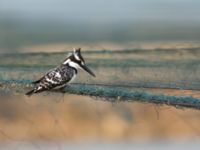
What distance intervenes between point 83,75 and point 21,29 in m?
4.68

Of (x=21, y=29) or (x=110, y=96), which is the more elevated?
(x=21, y=29)

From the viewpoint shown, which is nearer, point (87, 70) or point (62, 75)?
point (62, 75)

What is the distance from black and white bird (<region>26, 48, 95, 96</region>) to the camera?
4.06 meters

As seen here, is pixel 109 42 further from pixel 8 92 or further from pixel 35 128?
pixel 8 92

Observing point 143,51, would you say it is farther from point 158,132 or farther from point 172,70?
point 158,132

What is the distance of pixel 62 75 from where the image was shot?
431 centimetres

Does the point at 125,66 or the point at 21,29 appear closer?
the point at 125,66

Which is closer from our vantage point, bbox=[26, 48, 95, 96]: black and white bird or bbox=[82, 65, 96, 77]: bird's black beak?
bbox=[26, 48, 95, 96]: black and white bird

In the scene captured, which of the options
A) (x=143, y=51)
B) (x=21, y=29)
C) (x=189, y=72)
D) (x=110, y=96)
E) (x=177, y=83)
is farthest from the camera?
(x=21, y=29)

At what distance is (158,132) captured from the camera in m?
6.15

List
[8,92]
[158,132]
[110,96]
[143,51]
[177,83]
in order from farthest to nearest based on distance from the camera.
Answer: [158,132], [143,51], [177,83], [8,92], [110,96]

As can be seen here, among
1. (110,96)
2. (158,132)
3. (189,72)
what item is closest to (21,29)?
(158,132)

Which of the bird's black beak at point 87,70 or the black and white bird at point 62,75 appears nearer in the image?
the black and white bird at point 62,75

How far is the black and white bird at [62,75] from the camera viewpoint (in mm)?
4059
